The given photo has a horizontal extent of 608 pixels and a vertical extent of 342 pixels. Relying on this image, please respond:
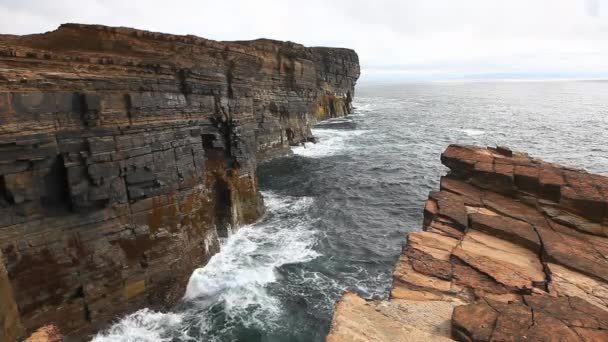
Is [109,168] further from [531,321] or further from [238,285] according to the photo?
[531,321]

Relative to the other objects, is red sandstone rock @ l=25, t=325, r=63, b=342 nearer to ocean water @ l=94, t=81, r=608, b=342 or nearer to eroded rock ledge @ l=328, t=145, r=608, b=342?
ocean water @ l=94, t=81, r=608, b=342

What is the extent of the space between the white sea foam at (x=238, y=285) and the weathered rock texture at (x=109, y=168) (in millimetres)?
865

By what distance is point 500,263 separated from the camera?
10938 millimetres

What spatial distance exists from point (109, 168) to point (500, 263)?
1694 centimetres

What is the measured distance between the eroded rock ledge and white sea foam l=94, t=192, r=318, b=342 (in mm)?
10796

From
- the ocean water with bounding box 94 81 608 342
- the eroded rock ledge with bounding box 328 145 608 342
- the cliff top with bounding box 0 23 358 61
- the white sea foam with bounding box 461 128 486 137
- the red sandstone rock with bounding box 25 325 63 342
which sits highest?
the cliff top with bounding box 0 23 358 61

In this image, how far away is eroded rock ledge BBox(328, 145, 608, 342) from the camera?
25.0 ft

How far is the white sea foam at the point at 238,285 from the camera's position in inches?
687

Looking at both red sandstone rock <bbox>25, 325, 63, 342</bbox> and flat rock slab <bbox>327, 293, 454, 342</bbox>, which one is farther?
red sandstone rock <bbox>25, 325, 63, 342</bbox>

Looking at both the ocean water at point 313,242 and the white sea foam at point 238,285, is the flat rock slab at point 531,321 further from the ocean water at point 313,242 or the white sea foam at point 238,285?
the white sea foam at point 238,285

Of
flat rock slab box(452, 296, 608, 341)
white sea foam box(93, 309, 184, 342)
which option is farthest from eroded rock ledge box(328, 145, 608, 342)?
white sea foam box(93, 309, 184, 342)

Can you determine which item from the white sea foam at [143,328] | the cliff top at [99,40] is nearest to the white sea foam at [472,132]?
the cliff top at [99,40]

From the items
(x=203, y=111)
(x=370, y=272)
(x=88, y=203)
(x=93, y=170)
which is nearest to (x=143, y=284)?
(x=88, y=203)

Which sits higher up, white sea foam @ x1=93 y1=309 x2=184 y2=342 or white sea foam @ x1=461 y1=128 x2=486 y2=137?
white sea foam @ x1=461 y1=128 x2=486 y2=137
